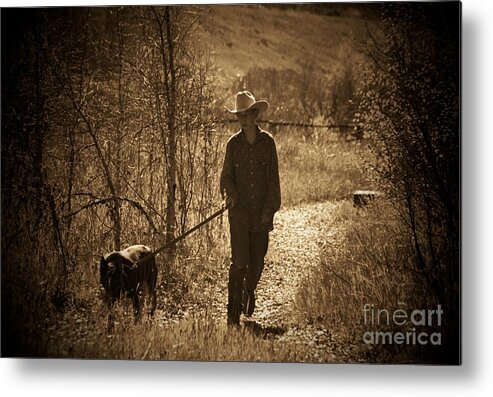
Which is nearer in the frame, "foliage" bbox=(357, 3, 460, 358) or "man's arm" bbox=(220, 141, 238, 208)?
"foliage" bbox=(357, 3, 460, 358)

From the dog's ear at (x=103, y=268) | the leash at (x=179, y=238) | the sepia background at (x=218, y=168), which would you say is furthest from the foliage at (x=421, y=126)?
the dog's ear at (x=103, y=268)

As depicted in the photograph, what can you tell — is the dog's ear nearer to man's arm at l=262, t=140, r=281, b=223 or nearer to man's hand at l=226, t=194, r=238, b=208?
man's hand at l=226, t=194, r=238, b=208

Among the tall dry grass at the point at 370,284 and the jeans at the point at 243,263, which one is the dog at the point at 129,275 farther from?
the tall dry grass at the point at 370,284

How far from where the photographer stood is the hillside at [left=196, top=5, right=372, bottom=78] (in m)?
4.23

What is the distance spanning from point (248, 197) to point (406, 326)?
110 cm

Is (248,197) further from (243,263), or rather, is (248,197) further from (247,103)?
(247,103)

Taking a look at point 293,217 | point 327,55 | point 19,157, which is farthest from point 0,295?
point 327,55

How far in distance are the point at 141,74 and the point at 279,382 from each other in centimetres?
187

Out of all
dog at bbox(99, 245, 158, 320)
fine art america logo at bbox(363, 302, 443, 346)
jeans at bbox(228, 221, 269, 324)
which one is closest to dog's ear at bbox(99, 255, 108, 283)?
dog at bbox(99, 245, 158, 320)

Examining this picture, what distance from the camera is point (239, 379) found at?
432 centimetres

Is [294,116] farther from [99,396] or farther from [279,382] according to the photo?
[99,396]

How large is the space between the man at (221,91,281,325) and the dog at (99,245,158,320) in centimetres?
45

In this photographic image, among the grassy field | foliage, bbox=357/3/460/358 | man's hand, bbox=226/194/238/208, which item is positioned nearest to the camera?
foliage, bbox=357/3/460/358

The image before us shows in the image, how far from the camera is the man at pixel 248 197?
4301mm
